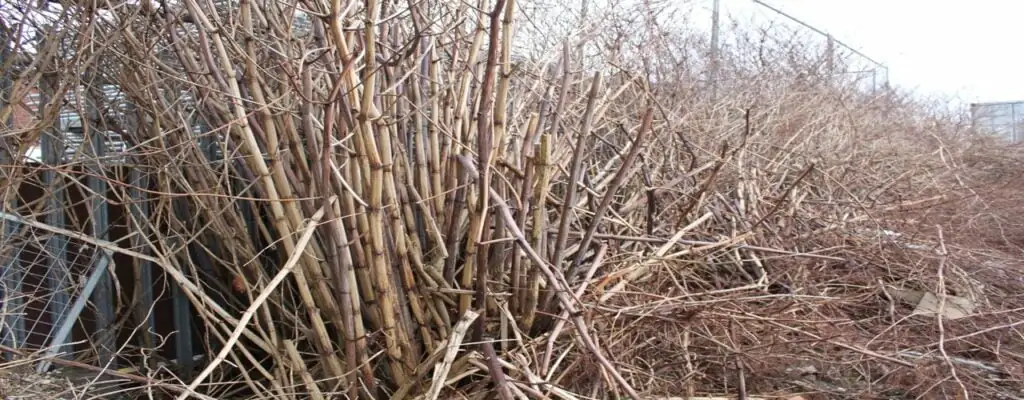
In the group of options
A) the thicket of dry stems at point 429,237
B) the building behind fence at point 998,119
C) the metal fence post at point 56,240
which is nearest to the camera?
the thicket of dry stems at point 429,237

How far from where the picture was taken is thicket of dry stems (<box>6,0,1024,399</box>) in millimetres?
2576

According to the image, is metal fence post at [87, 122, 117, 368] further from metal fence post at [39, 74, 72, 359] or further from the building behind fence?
the building behind fence

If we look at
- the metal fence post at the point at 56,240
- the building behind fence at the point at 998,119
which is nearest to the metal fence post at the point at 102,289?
the metal fence post at the point at 56,240

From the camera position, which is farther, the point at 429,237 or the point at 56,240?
the point at 56,240

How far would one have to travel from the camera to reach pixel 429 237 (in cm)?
307

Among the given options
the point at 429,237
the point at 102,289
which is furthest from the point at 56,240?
the point at 429,237

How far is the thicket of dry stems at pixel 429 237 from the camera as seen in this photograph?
2576 millimetres

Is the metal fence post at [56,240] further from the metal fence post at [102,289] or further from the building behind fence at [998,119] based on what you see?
the building behind fence at [998,119]

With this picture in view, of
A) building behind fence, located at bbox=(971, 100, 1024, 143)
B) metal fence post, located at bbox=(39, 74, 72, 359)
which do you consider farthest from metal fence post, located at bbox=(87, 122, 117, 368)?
building behind fence, located at bbox=(971, 100, 1024, 143)

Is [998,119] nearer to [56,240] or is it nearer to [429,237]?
[429,237]

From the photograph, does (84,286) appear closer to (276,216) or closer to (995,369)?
(276,216)

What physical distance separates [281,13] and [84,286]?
1.56 meters

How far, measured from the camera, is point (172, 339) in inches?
147

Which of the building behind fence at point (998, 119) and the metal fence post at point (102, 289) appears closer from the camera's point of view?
the metal fence post at point (102, 289)
